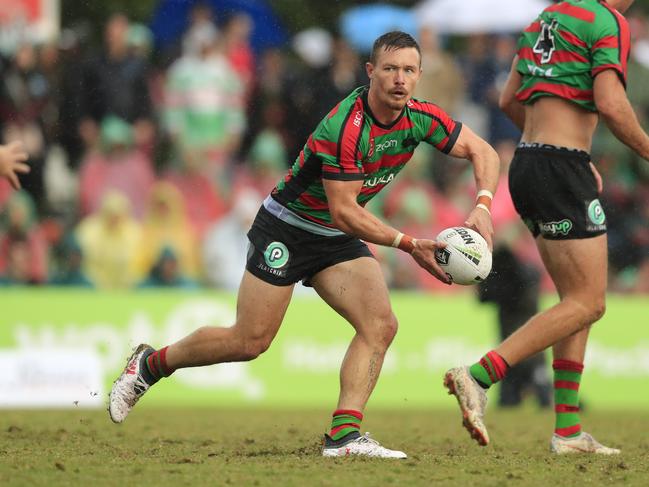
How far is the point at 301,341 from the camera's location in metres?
14.3

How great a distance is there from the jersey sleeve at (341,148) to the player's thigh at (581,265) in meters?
1.37

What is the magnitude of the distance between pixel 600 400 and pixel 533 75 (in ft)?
24.7

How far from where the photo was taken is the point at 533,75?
7777mm

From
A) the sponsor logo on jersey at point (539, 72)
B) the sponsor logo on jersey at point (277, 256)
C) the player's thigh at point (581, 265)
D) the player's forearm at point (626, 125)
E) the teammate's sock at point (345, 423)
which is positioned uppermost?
the sponsor logo on jersey at point (539, 72)

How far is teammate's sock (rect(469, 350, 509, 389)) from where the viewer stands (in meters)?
7.46

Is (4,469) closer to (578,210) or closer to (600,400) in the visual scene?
(578,210)

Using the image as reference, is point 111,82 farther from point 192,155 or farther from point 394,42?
point 394,42

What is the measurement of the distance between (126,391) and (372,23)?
970 centimetres

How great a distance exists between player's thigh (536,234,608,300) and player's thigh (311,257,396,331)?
110 centimetres

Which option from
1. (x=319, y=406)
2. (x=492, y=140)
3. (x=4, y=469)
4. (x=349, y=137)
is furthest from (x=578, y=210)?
(x=492, y=140)

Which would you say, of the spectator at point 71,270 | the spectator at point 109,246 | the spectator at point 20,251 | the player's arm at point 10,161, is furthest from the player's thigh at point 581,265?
the spectator at point 20,251

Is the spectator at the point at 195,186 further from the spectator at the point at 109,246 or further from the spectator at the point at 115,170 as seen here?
the spectator at the point at 109,246

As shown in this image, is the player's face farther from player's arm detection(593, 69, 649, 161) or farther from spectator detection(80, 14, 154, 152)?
spectator detection(80, 14, 154, 152)

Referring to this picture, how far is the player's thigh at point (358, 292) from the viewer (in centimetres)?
767
